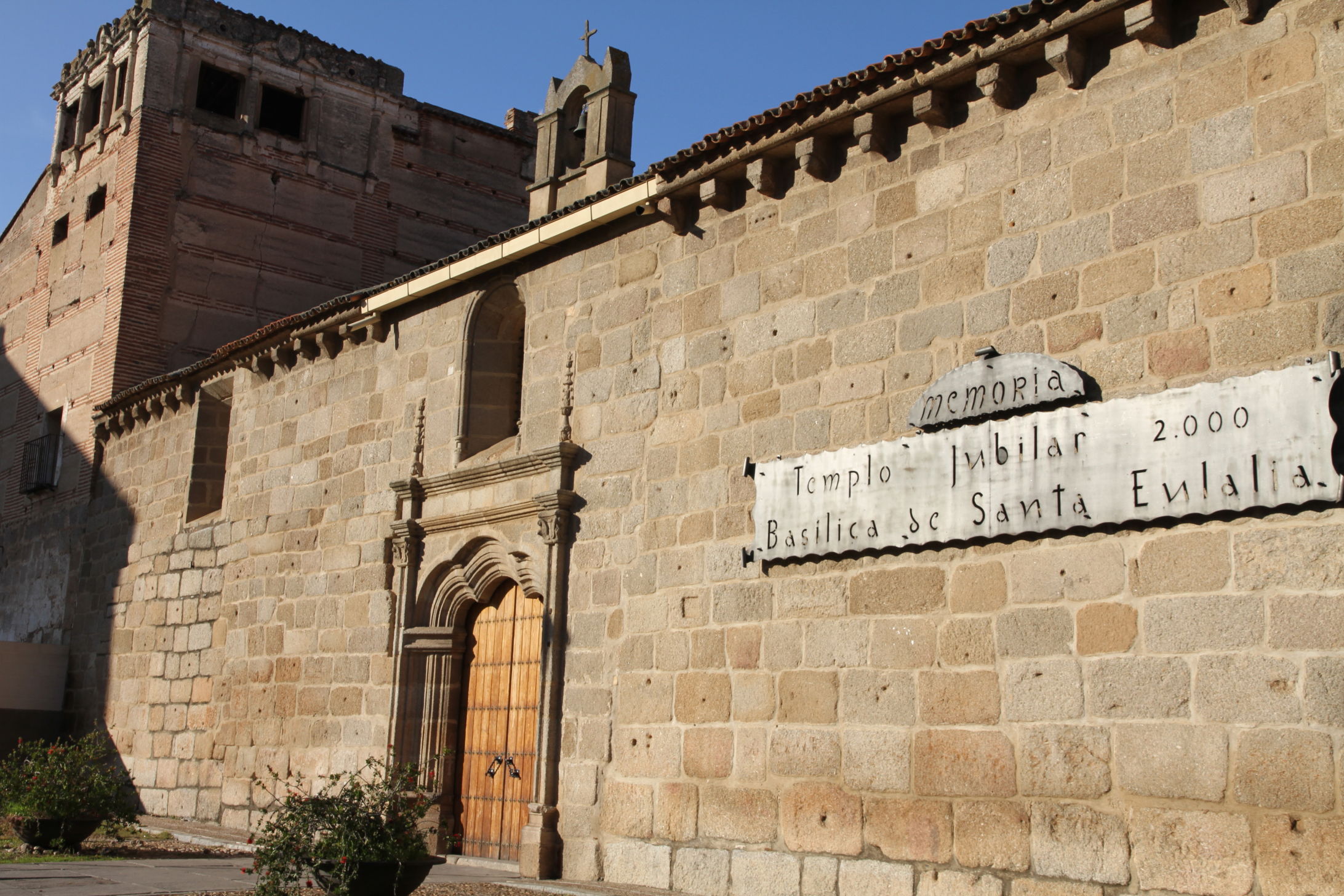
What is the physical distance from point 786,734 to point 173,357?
12045mm

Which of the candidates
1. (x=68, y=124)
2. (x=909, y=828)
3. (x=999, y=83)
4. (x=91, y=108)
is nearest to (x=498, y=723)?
(x=909, y=828)

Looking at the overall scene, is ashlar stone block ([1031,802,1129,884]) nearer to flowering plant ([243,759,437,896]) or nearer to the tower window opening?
flowering plant ([243,759,437,896])

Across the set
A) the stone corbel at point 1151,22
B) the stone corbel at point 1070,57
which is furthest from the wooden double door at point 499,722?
the stone corbel at point 1151,22

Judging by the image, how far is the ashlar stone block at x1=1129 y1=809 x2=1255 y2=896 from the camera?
594 cm

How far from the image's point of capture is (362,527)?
12039mm

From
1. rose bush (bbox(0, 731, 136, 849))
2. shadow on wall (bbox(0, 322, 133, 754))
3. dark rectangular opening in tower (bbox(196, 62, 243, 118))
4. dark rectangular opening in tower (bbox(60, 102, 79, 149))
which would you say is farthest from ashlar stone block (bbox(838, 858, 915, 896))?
dark rectangular opening in tower (bbox(60, 102, 79, 149))

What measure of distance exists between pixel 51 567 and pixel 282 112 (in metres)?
6.90

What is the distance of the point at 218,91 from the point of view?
19.2m

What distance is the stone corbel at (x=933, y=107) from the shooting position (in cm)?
787

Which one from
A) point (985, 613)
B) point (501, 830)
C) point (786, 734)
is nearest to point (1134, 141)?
point (985, 613)

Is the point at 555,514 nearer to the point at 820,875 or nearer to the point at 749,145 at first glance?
the point at 749,145

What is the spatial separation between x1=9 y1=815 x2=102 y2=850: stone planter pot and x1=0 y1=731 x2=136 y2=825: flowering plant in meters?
0.02

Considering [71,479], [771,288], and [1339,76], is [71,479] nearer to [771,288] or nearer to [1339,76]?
[771,288]

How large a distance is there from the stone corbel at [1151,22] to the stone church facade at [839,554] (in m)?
0.02
